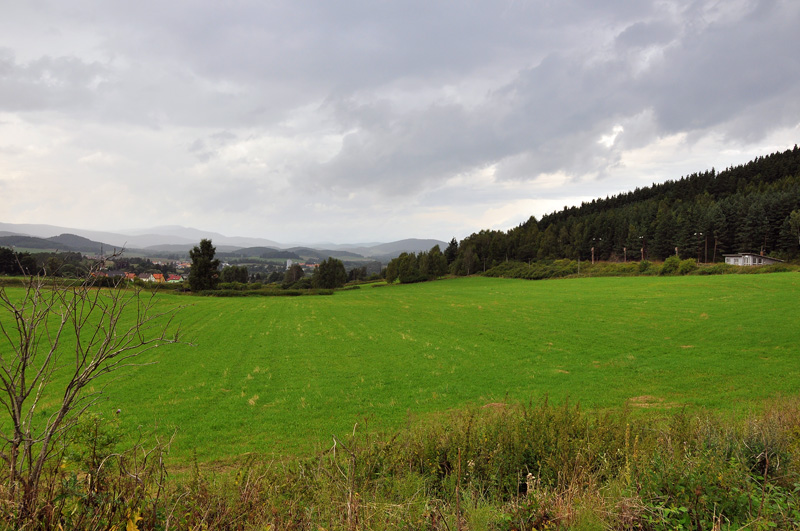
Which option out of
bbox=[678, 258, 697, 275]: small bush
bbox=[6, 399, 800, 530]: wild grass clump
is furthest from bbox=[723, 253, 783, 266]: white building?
bbox=[6, 399, 800, 530]: wild grass clump

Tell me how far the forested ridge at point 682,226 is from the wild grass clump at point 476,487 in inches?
3801

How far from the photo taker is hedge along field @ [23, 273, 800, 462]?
1121cm

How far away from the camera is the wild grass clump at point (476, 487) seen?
342 cm

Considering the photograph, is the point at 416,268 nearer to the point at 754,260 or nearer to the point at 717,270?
the point at 717,270

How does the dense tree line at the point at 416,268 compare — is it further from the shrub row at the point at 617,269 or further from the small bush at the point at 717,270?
the small bush at the point at 717,270

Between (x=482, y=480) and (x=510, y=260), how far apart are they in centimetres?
10734

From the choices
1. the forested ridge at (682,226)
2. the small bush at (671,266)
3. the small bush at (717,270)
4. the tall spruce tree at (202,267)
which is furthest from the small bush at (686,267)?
the tall spruce tree at (202,267)

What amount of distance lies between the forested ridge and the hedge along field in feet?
211

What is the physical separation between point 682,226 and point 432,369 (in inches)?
3735

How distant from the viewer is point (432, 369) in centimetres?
1703

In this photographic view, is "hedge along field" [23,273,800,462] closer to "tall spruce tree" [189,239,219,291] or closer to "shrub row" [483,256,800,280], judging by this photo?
"tall spruce tree" [189,239,219,291]

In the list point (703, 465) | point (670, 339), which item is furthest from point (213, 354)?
point (670, 339)

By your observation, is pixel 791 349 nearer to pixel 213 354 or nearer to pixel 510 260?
pixel 213 354

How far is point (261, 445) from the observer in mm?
9391
